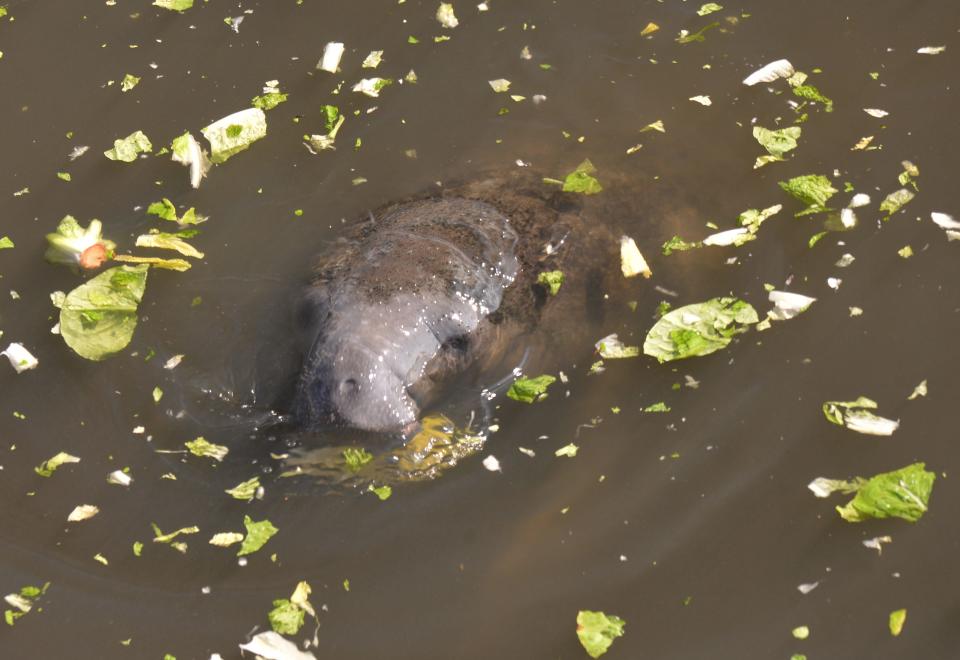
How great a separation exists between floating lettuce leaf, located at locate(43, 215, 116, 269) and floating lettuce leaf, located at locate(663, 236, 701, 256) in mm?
3436

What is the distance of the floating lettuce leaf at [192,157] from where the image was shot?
636 centimetres

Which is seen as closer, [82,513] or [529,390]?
[82,513]

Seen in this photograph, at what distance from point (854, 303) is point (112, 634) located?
4.15 meters

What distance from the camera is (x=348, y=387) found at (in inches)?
177

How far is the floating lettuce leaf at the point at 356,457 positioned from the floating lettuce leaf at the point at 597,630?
125 centimetres

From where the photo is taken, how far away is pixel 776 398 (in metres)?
4.99

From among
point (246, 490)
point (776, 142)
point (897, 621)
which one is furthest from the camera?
point (776, 142)

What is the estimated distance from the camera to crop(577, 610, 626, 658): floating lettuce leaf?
419cm

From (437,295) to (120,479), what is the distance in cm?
191

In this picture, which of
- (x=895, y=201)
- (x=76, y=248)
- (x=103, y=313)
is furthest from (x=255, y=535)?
(x=895, y=201)

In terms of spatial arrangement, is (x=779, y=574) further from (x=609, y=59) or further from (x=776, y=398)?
(x=609, y=59)

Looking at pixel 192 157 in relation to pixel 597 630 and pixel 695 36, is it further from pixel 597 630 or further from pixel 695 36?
pixel 597 630

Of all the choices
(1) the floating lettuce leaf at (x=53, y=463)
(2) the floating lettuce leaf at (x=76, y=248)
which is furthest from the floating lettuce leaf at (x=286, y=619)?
(2) the floating lettuce leaf at (x=76, y=248)

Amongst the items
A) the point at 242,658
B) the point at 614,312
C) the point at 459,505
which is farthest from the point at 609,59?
the point at 242,658
